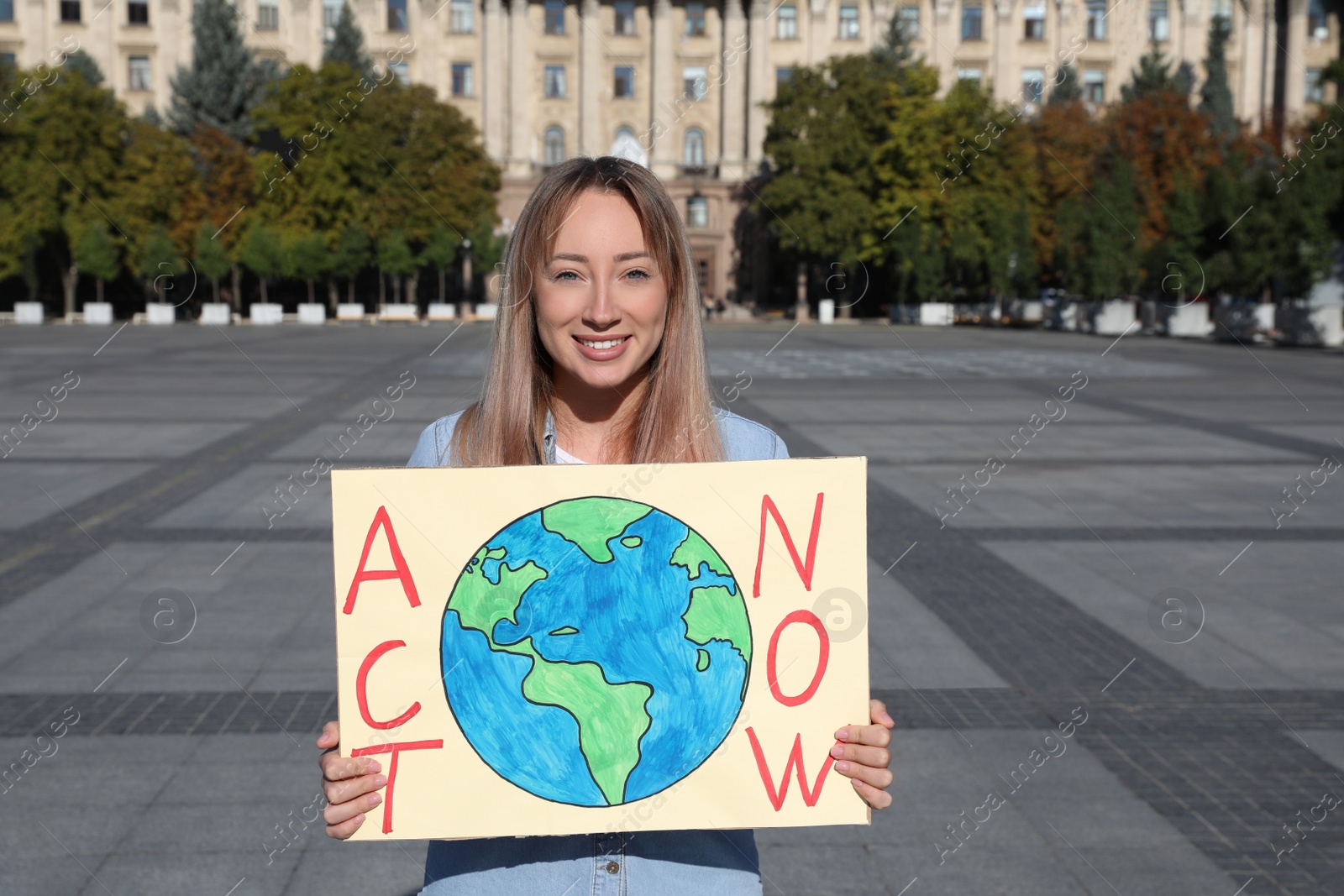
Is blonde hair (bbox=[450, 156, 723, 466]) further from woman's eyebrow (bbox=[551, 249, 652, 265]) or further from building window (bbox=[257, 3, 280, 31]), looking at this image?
building window (bbox=[257, 3, 280, 31])

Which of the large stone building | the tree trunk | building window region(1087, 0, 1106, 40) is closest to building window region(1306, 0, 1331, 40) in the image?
the large stone building

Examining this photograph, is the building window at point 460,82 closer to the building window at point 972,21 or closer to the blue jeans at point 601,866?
the building window at point 972,21

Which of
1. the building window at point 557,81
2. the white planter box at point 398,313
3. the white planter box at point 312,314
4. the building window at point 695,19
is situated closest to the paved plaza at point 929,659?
the white planter box at point 312,314

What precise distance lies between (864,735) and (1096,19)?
282 feet

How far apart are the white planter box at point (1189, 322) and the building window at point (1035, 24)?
34029mm

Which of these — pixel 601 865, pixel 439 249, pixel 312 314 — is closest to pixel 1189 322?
pixel 439 249

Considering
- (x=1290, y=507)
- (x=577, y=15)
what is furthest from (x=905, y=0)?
(x=1290, y=507)

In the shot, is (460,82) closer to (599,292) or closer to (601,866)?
(599,292)

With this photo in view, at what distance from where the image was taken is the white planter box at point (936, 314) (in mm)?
60781

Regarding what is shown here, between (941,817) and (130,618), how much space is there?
5.45m

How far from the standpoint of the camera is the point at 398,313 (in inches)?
2416

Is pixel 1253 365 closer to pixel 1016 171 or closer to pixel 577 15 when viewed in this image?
pixel 1016 171

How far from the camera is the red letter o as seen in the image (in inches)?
101

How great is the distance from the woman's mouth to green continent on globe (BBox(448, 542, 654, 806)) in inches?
17.0
